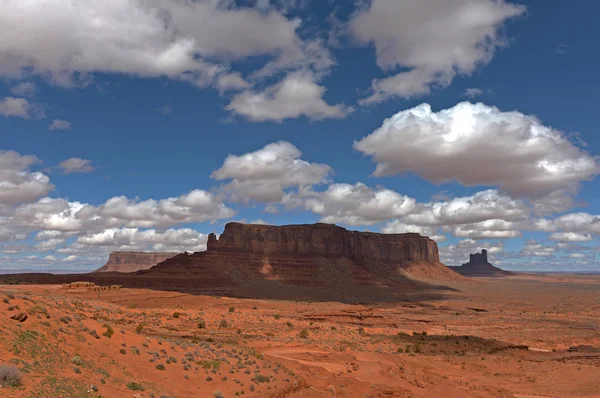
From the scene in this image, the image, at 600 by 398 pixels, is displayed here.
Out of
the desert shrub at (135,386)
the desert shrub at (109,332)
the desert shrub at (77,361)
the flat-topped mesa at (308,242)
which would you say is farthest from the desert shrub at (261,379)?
the flat-topped mesa at (308,242)

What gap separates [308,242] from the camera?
483 feet

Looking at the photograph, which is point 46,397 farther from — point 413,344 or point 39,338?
point 413,344

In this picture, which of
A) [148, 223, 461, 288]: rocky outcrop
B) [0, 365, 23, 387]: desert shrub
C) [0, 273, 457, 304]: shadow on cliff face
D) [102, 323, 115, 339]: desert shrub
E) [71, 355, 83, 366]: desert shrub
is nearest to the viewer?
[0, 365, 23, 387]: desert shrub

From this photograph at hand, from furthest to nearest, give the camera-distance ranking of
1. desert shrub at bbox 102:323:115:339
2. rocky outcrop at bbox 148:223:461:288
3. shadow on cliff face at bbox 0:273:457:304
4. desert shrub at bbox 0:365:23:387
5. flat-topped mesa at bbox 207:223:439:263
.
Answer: flat-topped mesa at bbox 207:223:439:263 < rocky outcrop at bbox 148:223:461:288 < shadow on cliff face at bbox 0:273:457:304 < desert shrub at bbox 102:323:115:339 < desert shrub at bbox 0:365:23:387

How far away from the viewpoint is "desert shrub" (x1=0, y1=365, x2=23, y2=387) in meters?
10.2

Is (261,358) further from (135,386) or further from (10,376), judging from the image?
(10,376)

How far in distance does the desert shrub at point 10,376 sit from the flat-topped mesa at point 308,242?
11912cm

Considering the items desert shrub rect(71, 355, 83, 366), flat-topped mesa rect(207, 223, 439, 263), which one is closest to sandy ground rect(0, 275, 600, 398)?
desert shrub rect(71, 355, 83, 366)

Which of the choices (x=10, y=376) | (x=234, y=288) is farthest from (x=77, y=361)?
(x=234, y=288)

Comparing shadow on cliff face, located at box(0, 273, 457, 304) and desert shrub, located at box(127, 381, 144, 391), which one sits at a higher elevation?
desert shrub, located at box(127, 381, 144, 391)

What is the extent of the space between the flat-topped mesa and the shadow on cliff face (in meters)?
21.1

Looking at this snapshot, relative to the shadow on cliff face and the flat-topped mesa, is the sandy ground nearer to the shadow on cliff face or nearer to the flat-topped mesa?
the shadow on cliff face

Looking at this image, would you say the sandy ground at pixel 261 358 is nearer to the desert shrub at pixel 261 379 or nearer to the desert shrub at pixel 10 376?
the desert shrub at pixel 261 379

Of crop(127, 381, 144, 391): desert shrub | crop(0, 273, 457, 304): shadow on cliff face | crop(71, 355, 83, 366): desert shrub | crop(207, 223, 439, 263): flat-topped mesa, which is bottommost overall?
crop(0, 273, 457, 304): shadow on cliff face
